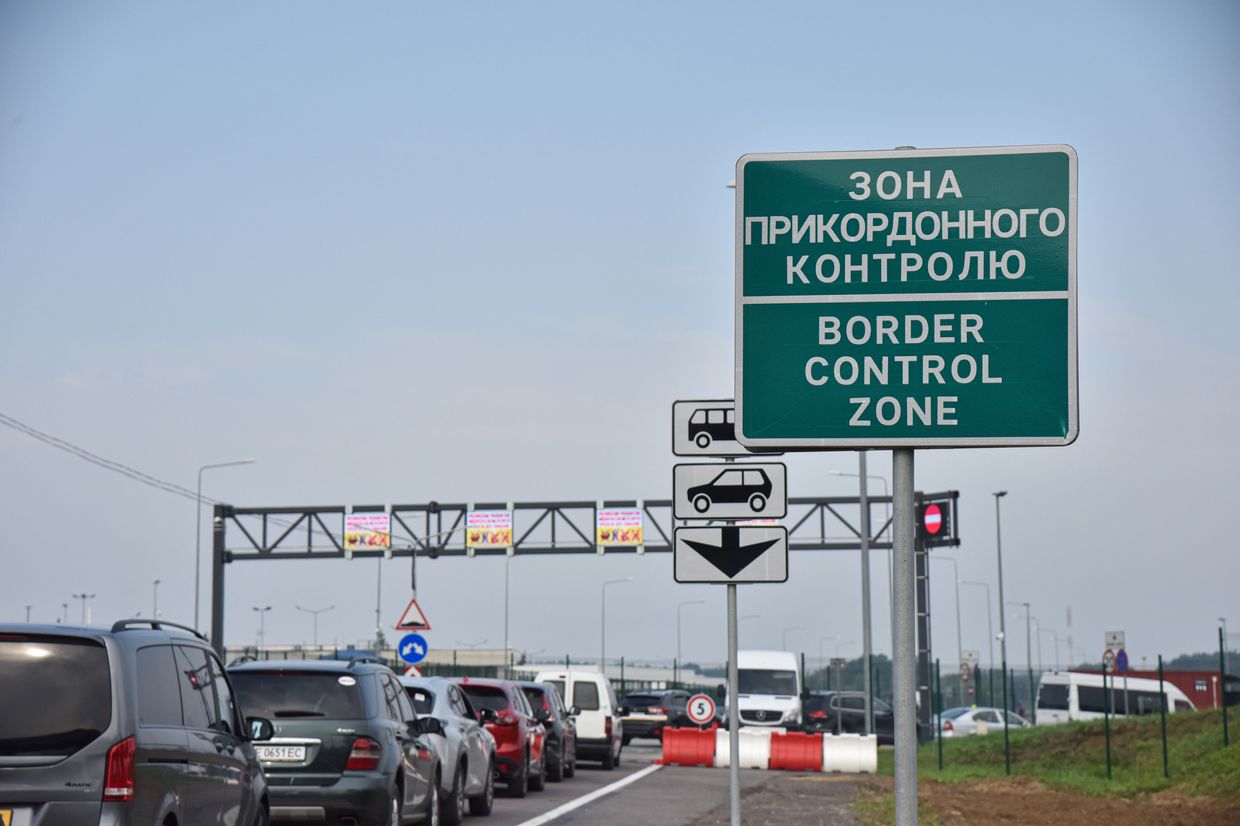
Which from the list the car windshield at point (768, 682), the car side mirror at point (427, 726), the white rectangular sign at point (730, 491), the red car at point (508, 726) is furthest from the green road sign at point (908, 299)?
the car windshield at point (768, 682)

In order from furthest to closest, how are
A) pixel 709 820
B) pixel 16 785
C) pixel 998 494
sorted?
pixel 998 494, pixel 709 820, pixel 16 785

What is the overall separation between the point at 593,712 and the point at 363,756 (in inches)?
771

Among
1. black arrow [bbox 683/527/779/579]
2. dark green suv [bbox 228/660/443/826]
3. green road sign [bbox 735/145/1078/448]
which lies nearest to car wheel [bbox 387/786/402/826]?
dark green suv [bbox 228/660/443/826]

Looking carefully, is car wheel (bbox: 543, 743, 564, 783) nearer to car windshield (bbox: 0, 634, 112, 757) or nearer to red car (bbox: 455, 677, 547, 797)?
red car (bbox: 455, 677, 547, 797)

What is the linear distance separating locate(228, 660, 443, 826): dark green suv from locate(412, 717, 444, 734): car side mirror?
1529 mm

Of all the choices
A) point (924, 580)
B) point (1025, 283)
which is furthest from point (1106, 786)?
point (1025, 283)

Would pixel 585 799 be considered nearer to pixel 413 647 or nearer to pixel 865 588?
pixel 413 647

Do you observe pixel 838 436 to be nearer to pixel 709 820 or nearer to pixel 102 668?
Answer: pixel 102 668

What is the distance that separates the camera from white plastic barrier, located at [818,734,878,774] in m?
34.4

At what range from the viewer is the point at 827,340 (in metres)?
6.70

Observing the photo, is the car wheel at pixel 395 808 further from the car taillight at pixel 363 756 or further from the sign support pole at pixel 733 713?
the sign support pole at pixel 733 713

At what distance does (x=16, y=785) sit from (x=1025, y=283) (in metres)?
5.58

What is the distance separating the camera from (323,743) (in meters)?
15.4

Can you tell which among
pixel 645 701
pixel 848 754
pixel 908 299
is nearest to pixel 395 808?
pixel 908 299
